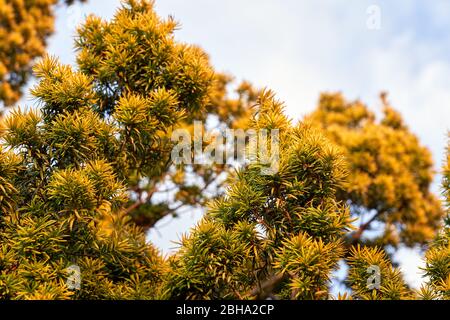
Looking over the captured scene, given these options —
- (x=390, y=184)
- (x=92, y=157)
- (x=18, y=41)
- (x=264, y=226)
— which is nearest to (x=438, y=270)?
(x=264, y=226)

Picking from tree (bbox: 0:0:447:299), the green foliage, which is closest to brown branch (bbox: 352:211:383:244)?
tree (bbox: 0:0:447:299)

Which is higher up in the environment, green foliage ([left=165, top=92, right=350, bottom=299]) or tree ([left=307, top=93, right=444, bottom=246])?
tree ([left=307, top=93, right=444, bottom=246])

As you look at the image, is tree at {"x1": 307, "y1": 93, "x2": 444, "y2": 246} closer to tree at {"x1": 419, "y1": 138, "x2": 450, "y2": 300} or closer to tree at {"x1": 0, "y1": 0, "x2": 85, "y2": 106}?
tree at {"x1": 419, "y1": 138, "x2": 450, "y2": 300}

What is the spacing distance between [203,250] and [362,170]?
7969 mm

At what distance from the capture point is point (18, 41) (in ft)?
39.3

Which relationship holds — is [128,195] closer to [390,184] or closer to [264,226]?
[264,226]

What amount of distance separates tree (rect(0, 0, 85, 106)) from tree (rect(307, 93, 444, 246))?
6.68 m

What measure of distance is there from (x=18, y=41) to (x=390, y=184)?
27.4 ft

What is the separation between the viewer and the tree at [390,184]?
12.1m

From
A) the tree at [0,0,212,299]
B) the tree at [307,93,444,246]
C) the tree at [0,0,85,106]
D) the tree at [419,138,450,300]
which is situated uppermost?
the tree at [0,0,85,106]

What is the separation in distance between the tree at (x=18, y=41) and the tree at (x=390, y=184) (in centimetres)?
668

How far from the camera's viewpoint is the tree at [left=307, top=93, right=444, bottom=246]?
12.1 m
